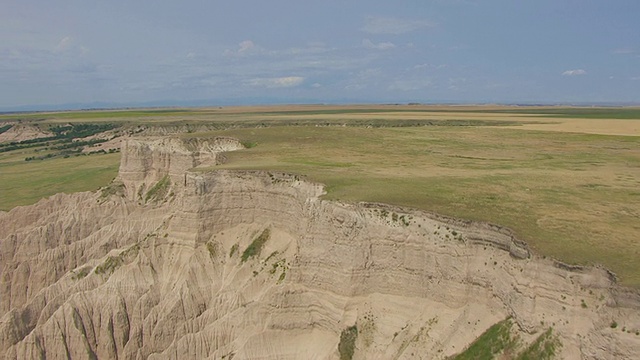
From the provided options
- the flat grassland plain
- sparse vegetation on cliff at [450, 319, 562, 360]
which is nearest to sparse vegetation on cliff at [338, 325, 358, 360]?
sparse vegetation on cliff at [450, 319, 562, 360]

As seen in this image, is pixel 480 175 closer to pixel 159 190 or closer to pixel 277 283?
pixel 277 283

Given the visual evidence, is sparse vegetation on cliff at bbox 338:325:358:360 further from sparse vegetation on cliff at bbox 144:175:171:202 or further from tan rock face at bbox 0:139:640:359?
sparse vegetation on cliff at bbox 144:175:171:202

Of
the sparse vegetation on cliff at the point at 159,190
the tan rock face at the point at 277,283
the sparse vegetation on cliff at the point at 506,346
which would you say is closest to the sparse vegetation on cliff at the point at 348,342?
the tan rock face at the point at 277,283

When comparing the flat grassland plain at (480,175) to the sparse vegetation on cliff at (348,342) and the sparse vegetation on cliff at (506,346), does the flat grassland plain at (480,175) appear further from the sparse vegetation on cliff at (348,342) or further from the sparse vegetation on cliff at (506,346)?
the sparse vegetation on cliff at (348,342)

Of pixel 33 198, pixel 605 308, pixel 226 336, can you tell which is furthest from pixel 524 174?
pixel 33 198

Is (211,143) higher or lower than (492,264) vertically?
higher

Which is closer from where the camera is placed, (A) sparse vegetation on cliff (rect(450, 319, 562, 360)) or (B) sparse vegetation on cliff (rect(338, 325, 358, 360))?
(A) sparse vegetation on cliff (rect(450, 319, 562, 360))

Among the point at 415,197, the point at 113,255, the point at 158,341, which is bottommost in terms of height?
the point at 158,341

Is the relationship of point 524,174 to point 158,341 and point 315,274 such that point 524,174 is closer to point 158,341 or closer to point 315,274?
point 315,274
